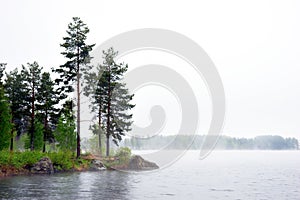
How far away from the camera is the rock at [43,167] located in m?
43.3

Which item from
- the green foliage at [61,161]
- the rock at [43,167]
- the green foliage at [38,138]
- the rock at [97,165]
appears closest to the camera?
the rock at [43,167]

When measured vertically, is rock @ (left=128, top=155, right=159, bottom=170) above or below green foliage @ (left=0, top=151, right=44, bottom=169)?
below

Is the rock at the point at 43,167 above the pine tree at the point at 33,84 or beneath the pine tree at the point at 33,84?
beneath

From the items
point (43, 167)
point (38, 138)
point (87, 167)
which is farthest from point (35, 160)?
point (38, 138)

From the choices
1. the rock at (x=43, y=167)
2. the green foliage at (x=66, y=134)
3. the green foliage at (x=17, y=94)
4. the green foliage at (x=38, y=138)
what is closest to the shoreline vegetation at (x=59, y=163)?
the rock at (x=43, y=167)

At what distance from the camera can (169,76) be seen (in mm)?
60000

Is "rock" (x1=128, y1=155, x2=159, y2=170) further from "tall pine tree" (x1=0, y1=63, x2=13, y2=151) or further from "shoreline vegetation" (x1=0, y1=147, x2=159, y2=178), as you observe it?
"tall pine tree" (x1=0, y1=63, x2=13, y2=151)

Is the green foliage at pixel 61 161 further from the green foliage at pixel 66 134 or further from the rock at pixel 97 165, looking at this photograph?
the green foliage at pixel 66 134

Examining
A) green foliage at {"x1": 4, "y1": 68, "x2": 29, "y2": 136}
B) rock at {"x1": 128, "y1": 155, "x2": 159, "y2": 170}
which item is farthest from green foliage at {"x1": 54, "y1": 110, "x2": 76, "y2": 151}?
rock at {"x1": 128, "y1": 155, "x2": 159, "y2": 170}

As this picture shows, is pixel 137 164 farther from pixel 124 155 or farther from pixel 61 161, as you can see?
pixel 61 161

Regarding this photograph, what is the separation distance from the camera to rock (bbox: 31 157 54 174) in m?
43.3

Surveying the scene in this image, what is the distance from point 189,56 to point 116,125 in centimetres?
1665

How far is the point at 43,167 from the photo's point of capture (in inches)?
1722

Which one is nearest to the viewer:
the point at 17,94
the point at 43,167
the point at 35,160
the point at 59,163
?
the point at 43,167
